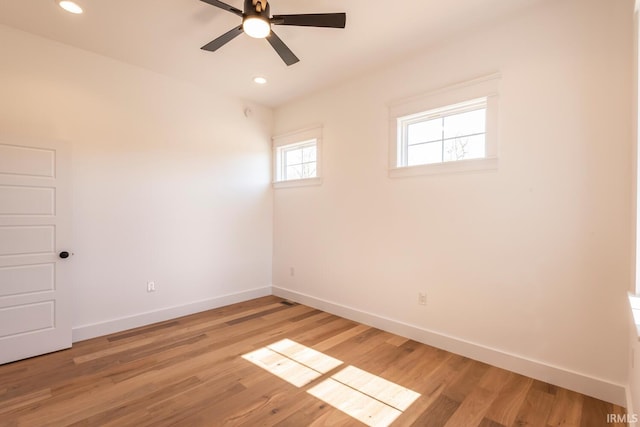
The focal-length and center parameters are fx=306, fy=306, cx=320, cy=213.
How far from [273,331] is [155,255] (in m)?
1.67

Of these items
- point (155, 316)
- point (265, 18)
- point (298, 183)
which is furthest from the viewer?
point (298, 183)

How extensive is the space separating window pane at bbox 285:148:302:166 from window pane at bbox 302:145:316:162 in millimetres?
92

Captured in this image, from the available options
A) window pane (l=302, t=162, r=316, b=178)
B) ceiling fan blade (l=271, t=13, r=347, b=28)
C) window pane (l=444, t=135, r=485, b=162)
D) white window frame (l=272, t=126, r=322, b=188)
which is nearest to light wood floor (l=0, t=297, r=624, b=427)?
window pane (l=444, t=135, r=485, b=162)

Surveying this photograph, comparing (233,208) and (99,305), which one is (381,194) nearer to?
(233,208)

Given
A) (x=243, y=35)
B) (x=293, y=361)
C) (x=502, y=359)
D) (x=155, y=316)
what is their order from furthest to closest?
1. (x=155, y=316)
2. (x=243, y=35)
3. (x=293, y=361)
4. (x=502, y=359)

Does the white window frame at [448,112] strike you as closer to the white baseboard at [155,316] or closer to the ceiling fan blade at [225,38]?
the ceiling fan blade at [225,38]

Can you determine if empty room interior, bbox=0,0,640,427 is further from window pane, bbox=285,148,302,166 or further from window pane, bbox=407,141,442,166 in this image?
window pane, bbox=285,148,302,166

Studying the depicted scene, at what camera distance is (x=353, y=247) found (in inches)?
147

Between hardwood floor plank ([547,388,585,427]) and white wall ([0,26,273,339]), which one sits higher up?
white wall ([0,26,273,339])

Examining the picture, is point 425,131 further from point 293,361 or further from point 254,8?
point 293,361

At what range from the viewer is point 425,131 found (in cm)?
319

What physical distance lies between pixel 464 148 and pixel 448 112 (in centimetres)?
40

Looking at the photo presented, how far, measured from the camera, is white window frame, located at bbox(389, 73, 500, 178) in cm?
264

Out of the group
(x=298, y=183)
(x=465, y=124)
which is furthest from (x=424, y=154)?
(x=298, y=183)
